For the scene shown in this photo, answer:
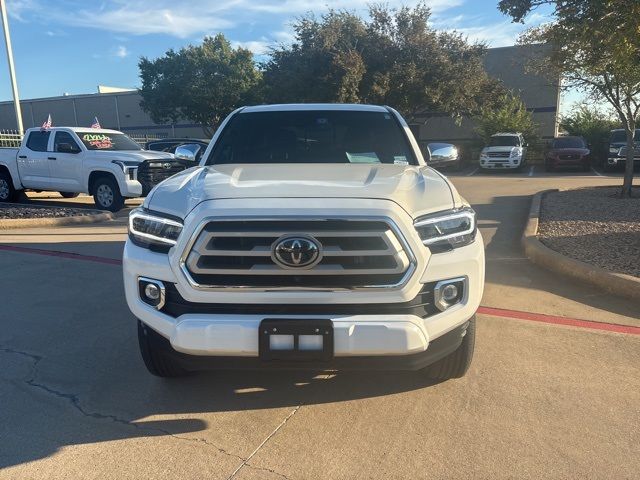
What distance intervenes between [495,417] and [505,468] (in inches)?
18.9

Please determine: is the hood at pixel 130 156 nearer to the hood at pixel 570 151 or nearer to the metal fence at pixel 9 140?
the metal fence at pixel 9 140

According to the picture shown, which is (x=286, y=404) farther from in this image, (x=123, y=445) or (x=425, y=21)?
(x=425, y=21)

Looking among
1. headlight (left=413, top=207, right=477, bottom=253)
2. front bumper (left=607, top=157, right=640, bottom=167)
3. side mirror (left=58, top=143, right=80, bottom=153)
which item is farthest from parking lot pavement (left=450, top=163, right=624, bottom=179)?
headlight (left=413, top=207, right=477, bottom=253)

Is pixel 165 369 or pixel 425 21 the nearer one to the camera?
pixel 165 369

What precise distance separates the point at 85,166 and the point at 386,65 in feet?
64.6

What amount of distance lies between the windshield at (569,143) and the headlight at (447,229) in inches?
944

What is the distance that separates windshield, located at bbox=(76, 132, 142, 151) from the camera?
12214 millimetres

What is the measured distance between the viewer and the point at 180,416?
10.2 ft

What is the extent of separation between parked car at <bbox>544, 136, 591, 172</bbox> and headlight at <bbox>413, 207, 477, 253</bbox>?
76.5ft

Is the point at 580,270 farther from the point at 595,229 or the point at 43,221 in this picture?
the point at 43,221

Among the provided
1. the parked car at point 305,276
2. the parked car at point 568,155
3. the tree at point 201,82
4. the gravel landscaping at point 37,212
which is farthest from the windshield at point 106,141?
the tree at point 201,82

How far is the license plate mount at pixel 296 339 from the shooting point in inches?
105

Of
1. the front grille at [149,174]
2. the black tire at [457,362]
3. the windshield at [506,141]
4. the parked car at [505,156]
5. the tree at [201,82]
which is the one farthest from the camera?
the tree at [201,82]

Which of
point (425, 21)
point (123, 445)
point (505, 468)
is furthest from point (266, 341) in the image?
point (425, 21)
